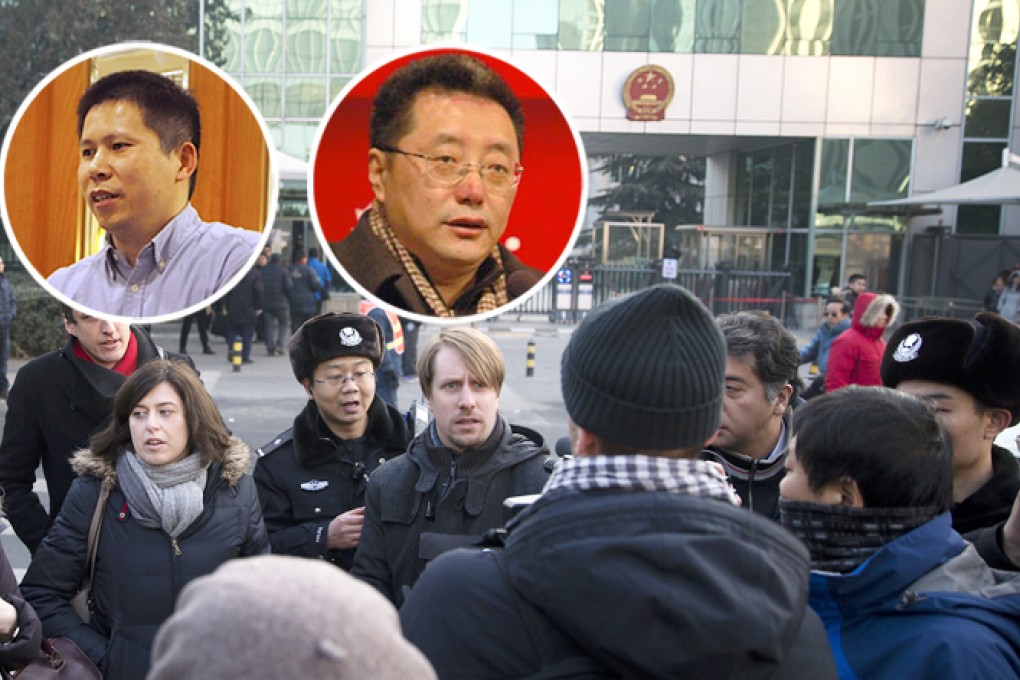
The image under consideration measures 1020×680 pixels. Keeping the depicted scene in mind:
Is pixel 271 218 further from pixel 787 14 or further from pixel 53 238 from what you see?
pixel 787 14

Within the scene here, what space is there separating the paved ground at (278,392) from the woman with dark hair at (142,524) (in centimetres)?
509

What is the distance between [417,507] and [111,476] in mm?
1081

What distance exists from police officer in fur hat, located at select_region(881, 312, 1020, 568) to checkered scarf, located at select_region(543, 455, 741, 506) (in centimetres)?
141

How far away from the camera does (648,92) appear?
25391mm

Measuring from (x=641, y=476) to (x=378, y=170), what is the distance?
1.64 m

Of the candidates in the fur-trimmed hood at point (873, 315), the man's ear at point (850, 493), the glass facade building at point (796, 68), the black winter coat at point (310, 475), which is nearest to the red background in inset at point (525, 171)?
the black winter coat at point (310, 475)

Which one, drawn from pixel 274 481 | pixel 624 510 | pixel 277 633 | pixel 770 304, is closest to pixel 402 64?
pixel 274 481

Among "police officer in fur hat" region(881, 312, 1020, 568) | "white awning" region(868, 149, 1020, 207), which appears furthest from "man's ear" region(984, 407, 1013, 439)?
"white awning" region(868, 149, 1020, 207)

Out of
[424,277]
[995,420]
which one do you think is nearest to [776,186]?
[995,420]

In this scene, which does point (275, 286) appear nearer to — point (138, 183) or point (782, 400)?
point (138, 183)

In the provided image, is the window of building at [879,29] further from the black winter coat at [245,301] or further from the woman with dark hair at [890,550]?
the woman with dark hair at [890,550]

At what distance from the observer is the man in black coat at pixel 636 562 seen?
4.02 feet

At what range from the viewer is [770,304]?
24.8 metres

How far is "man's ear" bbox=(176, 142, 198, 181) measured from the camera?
280 centimetres
